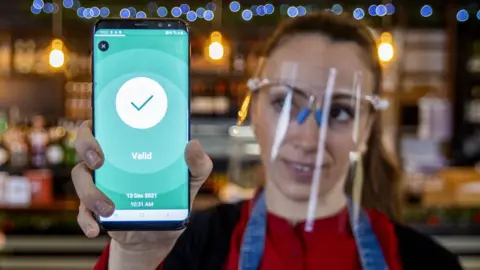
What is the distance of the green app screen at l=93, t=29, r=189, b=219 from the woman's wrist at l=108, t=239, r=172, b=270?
5 centimetres

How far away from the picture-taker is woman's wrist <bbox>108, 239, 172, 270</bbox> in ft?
1.54

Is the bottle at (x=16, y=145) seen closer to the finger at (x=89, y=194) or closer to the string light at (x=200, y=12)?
the string light at (x=200, y=12)

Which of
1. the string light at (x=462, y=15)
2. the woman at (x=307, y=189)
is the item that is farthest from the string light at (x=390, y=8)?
the woman at (x=307, y=189)

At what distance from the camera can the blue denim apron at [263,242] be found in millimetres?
622

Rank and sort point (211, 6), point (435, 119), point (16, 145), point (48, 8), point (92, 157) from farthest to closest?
1. point (435, 119)
2. point (48, 8)
3. point (211, 6)
4. point (16, 145)
5. point (92, 157)

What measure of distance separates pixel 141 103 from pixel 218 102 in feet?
8.09

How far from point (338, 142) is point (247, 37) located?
2.41m

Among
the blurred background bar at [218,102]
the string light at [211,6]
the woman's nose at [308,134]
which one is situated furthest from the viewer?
the string light at [211,6]

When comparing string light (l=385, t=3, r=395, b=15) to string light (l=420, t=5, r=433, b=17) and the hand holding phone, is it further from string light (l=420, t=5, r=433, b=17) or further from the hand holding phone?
the hand holding phone

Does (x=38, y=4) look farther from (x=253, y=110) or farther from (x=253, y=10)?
(x=253, y=110)

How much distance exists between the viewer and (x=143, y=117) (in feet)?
1.41

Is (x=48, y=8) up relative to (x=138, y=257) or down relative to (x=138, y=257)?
up

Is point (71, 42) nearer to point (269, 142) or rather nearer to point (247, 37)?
point (247, 37)

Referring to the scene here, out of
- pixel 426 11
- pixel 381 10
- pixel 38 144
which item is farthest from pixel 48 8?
pixel 426 11
